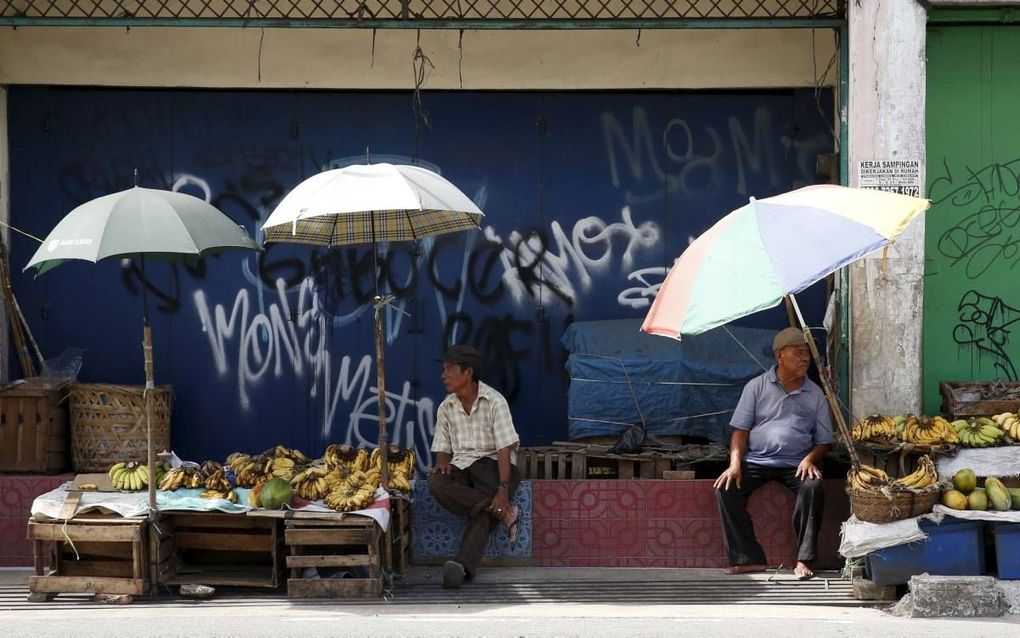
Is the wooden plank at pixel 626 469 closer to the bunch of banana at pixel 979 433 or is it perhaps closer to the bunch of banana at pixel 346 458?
the bunch of banana at pixel 346 458

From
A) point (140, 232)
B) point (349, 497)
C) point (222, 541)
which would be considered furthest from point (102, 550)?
point (140, 232)

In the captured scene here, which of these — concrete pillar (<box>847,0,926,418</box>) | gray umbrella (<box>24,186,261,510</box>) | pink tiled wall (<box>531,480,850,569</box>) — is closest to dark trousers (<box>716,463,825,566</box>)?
pink tiled wall (<box>531,480,850,569</box>)

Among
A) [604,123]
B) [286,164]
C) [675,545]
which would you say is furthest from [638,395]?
[286,164]

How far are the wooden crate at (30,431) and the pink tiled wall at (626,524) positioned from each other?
3.39m

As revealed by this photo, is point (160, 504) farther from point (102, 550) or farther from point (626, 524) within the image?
point (626, 524)

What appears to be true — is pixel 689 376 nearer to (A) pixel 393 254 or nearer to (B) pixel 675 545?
(B) pixel 675 545

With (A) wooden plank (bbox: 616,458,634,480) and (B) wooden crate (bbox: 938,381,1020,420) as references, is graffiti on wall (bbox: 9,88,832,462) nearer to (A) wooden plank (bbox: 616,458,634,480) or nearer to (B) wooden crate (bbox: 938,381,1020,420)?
(A) wooden plank (bbox: 616,458,634,480)

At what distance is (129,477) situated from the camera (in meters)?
7.79

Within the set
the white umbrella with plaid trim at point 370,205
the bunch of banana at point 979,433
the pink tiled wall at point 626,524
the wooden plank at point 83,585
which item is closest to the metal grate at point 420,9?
the white umbrella with plaid trim at point 370,205

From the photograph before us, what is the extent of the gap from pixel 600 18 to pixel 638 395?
2.73 metres

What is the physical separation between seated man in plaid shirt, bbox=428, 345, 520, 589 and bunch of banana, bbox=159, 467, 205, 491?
1418mm

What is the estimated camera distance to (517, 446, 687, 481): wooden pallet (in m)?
8.50

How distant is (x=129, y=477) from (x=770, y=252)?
4.09m

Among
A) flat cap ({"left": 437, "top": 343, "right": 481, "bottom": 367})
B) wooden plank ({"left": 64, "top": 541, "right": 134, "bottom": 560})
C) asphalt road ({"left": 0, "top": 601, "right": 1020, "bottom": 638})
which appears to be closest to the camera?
asphalt road ({"left": 0, "top": 601, "right": 1020, "bottom": 638})
